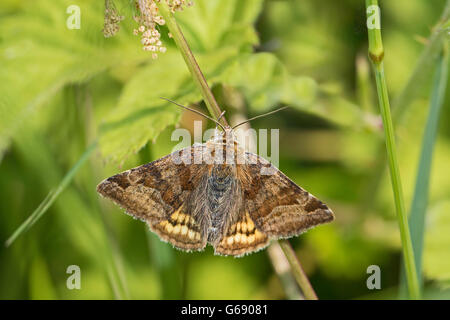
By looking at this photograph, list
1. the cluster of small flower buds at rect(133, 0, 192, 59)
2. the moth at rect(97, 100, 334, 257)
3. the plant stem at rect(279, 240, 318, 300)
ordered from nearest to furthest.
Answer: the cluster of small flower buds at rect(133, 0, 192, 59) < the plant stem at rect(279, 240, 318, 300) < the moth at rect(97, 100, 334, 257)

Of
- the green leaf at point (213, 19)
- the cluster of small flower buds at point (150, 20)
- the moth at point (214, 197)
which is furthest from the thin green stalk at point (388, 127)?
the green leaf at point (213, 19)

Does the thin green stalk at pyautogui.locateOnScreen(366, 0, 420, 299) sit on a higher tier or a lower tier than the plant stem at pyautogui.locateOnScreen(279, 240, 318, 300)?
higher

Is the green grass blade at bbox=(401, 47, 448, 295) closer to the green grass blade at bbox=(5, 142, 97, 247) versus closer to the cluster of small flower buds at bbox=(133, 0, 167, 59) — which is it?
the cluster of small flower buds at bbox=(133, 0, 167, 59)

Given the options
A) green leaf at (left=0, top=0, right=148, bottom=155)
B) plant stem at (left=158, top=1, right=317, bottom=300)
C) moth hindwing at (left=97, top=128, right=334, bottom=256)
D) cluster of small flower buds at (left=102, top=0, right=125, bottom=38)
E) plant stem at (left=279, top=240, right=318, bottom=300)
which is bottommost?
plant stem at (left=279, top=240, right=318, bottom=300)

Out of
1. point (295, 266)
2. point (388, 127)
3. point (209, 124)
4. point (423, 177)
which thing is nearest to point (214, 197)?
point (295, 266)

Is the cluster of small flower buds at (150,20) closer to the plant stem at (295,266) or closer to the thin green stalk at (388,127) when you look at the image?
the thin green stalk at (388,127)


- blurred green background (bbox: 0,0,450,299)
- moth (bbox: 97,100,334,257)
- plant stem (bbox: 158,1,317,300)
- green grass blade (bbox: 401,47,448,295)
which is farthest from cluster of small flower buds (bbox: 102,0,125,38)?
green grass blade (bbox: 401,47,448,295)
